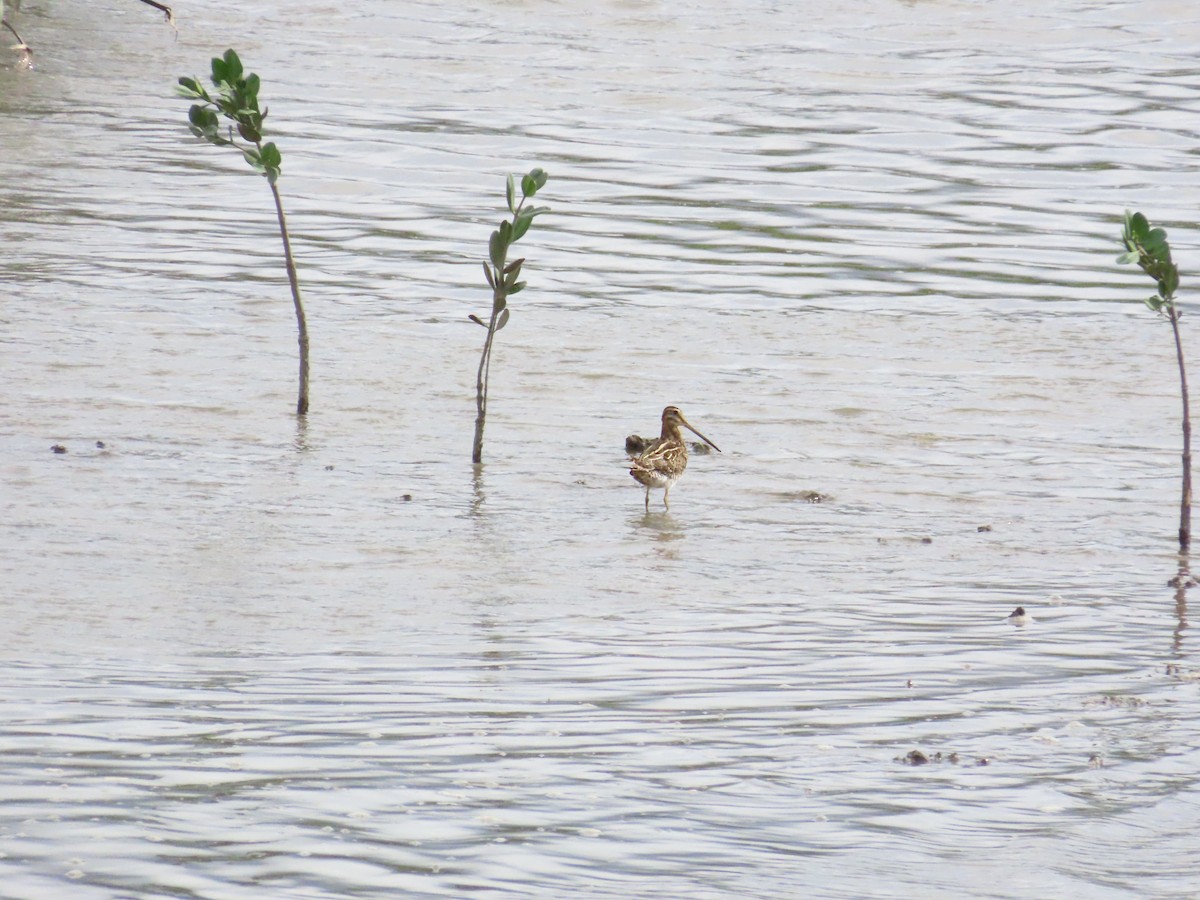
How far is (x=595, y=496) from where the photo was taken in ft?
33.9

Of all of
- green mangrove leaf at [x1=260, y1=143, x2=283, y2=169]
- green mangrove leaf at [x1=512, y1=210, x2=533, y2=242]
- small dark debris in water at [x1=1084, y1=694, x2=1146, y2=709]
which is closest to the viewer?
small dark debris in water at [x1=1084, y1=694, x2=1146, y2=709]

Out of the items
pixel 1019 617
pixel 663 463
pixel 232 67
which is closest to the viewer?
pixel 1019 617

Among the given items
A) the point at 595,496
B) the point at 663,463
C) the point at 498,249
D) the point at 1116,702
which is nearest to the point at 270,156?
the point at 498,249

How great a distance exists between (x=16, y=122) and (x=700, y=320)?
8778 mm

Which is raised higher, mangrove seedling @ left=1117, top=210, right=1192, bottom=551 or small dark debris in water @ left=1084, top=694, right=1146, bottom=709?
mangrove seedling @ left=1117, top=210, right=1192, bottom=551

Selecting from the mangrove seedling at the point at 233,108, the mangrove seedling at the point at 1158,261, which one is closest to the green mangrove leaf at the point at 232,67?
the mangrove seedling at the point at 233,108

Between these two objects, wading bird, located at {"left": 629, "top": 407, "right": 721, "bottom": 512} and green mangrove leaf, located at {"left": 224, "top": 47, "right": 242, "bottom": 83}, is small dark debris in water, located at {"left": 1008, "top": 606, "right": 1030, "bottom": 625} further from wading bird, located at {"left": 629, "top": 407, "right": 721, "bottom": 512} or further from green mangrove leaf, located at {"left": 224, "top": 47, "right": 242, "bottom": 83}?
green mangrove leaf, located at {"left": 224, "top": 47, "right": 242, "bottom": 83}

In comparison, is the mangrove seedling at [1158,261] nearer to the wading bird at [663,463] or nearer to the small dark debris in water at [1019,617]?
the small dark debris in water at [1019,617]

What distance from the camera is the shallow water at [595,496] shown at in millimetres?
5496

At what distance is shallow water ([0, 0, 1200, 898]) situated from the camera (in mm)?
5496

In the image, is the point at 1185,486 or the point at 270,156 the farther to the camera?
the point at 270,156

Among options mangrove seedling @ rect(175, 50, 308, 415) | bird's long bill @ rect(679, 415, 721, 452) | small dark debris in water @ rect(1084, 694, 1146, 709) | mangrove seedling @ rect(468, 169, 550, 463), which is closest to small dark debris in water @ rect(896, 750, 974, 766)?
small dark debris in water @ rect(1084, 694, 1146, 709)

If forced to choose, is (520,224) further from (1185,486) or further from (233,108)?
(1185,486)

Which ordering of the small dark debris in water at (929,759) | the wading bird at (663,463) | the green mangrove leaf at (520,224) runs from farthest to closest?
the green mangrove leaf at (520,224) → the wading bird at (663,463) → the small dark debris in water at (929,759)
